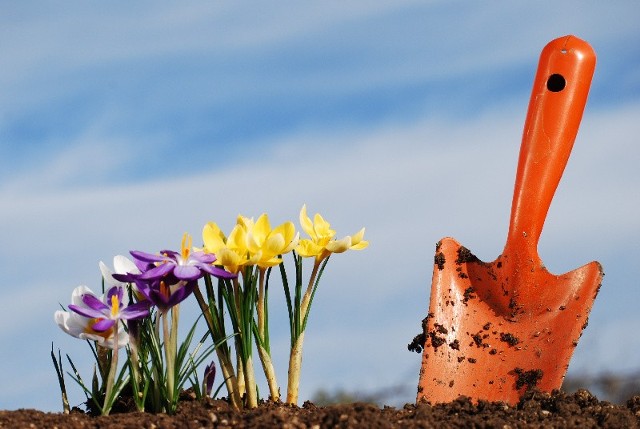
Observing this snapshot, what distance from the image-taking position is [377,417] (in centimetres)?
185

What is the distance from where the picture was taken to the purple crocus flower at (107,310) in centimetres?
209

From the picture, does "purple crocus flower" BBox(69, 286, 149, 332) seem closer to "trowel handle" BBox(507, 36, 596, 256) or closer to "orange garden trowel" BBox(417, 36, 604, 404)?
"orange garden trowel" BBox(417, 36, 604, 404)

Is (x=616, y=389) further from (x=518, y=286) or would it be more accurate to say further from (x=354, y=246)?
(x=354, y=246)

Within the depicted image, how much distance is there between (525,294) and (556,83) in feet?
2.37

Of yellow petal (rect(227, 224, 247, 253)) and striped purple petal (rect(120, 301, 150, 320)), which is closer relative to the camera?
striped purple petal (rect(120, 301, 150, 320))

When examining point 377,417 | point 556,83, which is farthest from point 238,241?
point 556,83

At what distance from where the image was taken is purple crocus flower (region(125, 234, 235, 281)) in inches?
81.6

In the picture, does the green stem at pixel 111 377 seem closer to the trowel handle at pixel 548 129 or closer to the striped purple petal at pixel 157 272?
the striped purple petal at pixel 157 272

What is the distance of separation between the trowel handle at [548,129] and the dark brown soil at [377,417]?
0.68 m

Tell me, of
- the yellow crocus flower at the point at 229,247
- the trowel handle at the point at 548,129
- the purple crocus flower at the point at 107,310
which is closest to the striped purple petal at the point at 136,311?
the purple crocus flower at the point at 107,310

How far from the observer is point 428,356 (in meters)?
2.68

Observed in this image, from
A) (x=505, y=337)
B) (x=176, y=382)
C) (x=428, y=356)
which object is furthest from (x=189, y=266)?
(x=505, y=337)

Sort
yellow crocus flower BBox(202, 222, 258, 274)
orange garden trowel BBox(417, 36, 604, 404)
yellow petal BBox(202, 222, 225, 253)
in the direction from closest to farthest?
yellow crocus flower BBox(202, 222, 258, 274), yellow petal BBox(202, 222, 225, 253), orange garden trowel BBox(417, 36, 604, 404)

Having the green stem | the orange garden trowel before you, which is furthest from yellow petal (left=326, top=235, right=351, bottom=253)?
the green stem
